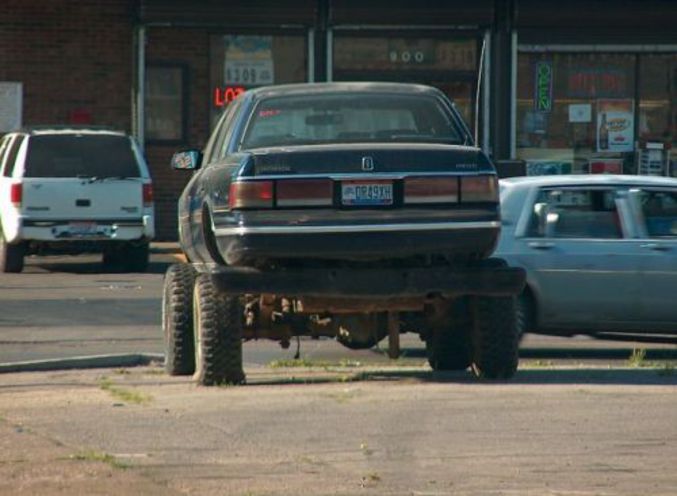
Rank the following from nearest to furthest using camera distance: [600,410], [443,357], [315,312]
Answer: [600,410] → [315,312] → [443,357]

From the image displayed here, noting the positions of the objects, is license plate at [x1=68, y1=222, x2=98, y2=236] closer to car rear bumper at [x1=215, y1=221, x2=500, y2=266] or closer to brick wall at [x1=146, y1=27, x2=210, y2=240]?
brick wall at [x1=146, y1=27, x2=210, y2=240]

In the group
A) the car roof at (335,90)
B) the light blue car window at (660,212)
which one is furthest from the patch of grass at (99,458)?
the light blue car window at (660,212)

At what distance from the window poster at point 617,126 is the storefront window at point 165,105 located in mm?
6606

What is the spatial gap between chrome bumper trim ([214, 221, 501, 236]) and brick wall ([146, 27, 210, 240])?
16.2m

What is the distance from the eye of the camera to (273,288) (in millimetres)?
11094

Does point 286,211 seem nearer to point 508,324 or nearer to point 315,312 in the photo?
point 315,312

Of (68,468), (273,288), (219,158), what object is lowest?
(68,468)

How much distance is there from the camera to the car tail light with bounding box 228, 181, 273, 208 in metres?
11.0

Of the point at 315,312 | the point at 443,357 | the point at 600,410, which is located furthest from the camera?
the point at 443,357

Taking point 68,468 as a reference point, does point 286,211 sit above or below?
above

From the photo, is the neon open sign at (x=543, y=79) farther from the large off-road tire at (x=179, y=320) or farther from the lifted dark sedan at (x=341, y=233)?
the large off-road tire at (x=179, y=320)

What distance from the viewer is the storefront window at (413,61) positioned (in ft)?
90.7

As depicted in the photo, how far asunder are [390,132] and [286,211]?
133 cm

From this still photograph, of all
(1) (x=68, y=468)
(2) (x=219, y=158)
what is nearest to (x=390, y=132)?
(2) (x=219, y=158)
